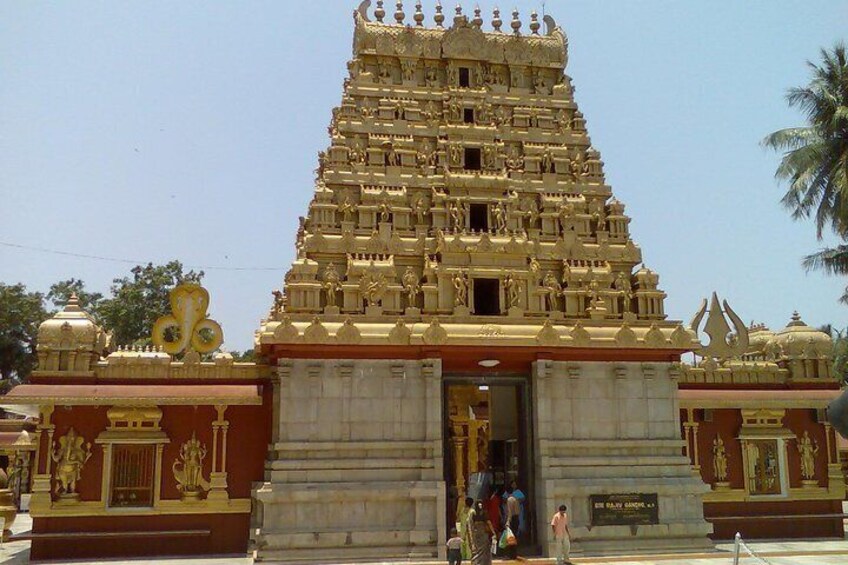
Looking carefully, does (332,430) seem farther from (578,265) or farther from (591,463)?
(578,265)

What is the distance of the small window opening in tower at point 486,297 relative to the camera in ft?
71.8

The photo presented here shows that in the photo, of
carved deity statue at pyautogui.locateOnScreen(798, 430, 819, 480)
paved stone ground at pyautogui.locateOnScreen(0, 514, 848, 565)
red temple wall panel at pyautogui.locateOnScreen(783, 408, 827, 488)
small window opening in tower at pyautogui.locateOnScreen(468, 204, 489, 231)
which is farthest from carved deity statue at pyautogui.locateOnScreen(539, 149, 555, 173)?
paved stone ground at pyautogui.locateOnScreen(0, 514, 848, 565)

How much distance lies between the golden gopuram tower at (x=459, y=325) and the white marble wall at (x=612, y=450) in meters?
0.04

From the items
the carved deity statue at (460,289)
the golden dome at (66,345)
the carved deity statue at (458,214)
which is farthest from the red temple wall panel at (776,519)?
the golden dome at (66,345)

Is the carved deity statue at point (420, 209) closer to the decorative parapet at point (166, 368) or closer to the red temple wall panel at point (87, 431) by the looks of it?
the decorative parapet at point (166, 368)

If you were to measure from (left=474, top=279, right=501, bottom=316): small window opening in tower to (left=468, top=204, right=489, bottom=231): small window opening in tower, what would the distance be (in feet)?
5.57

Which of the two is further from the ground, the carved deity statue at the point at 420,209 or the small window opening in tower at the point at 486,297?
the carved deity statue at the point at 420,209

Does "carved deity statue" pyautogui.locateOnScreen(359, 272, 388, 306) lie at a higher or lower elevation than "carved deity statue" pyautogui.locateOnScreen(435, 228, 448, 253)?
lower

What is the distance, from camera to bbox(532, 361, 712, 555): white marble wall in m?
19.2

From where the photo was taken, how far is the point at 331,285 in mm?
20547

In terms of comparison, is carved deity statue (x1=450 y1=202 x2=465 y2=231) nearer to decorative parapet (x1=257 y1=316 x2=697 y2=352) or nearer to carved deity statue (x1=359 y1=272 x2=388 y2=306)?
carved deity statue (x1=359 y1=272 x2=388 y2=306)

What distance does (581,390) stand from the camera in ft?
66.4

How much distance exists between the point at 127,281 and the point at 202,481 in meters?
34.7

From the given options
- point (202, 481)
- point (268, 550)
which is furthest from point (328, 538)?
point (202, 481)
